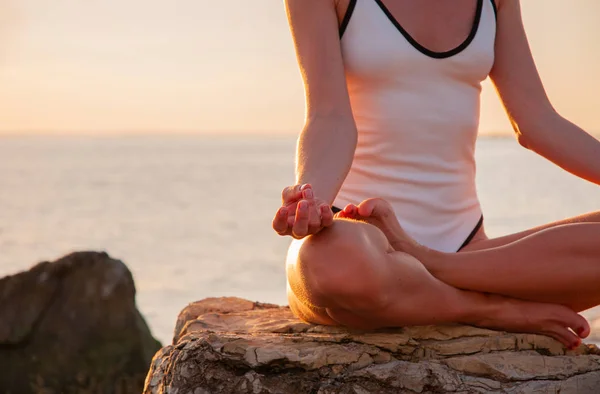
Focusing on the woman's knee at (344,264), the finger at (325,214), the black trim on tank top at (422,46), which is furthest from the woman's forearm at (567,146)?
the finger at (325,214)

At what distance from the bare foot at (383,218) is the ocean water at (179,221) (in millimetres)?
3494

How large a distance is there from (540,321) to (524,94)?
831 millimetres

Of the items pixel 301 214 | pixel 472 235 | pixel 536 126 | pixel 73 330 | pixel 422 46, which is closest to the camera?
pixel 301 214

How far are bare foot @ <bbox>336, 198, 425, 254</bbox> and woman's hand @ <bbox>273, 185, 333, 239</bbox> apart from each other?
0.78ft

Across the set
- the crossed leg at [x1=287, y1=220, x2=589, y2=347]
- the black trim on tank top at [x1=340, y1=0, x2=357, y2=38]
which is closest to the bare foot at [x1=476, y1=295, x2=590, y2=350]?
the crossed leg at [x1=287, y1=220, x2=589, y2=347]

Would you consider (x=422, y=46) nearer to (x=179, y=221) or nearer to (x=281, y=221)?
(x=281, y=221)

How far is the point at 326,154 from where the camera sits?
2488mm

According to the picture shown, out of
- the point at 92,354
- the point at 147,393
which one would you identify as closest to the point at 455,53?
the point at 147,393

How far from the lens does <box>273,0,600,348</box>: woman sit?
228cm

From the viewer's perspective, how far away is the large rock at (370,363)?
2.28 meters

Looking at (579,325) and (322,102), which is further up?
(322,102)

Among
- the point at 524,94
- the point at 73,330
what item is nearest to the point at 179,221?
the point at 73,330

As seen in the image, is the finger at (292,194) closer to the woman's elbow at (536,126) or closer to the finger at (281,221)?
the finger at (281,221)

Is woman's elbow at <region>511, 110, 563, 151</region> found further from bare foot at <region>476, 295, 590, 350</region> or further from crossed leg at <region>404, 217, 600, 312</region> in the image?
bare foot at <region>476, 295, 590, 350</region>
